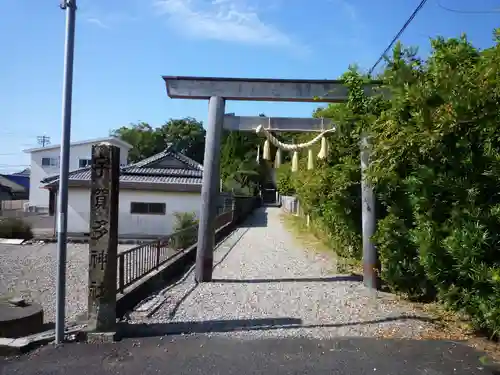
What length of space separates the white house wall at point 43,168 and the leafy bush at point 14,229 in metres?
17.8

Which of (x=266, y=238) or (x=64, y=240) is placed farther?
(x=266, y=238)

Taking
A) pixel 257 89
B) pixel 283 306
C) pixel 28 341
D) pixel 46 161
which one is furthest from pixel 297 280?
pixel 46 161

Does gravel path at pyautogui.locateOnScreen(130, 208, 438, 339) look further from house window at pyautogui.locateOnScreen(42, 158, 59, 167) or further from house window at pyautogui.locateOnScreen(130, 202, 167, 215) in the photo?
house window at pyautogui.locateOnScreen(42, 158, 59, 167)

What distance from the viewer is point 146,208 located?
21359 mm

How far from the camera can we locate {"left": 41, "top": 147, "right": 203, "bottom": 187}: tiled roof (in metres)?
21.7

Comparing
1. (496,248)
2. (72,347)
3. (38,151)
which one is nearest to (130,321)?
(72,347)

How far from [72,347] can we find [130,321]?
114cm

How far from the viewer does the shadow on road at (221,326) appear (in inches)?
225

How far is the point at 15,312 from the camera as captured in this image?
224 inches

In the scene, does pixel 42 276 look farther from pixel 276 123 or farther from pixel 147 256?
pixel 276 123


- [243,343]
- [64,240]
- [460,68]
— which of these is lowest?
[243,343]

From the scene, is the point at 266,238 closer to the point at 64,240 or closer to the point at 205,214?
the point at 205,214

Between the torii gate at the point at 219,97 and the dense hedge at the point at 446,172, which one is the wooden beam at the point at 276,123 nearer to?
the torii gate at the point at 219,97

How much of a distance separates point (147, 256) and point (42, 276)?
3984 millimetres
